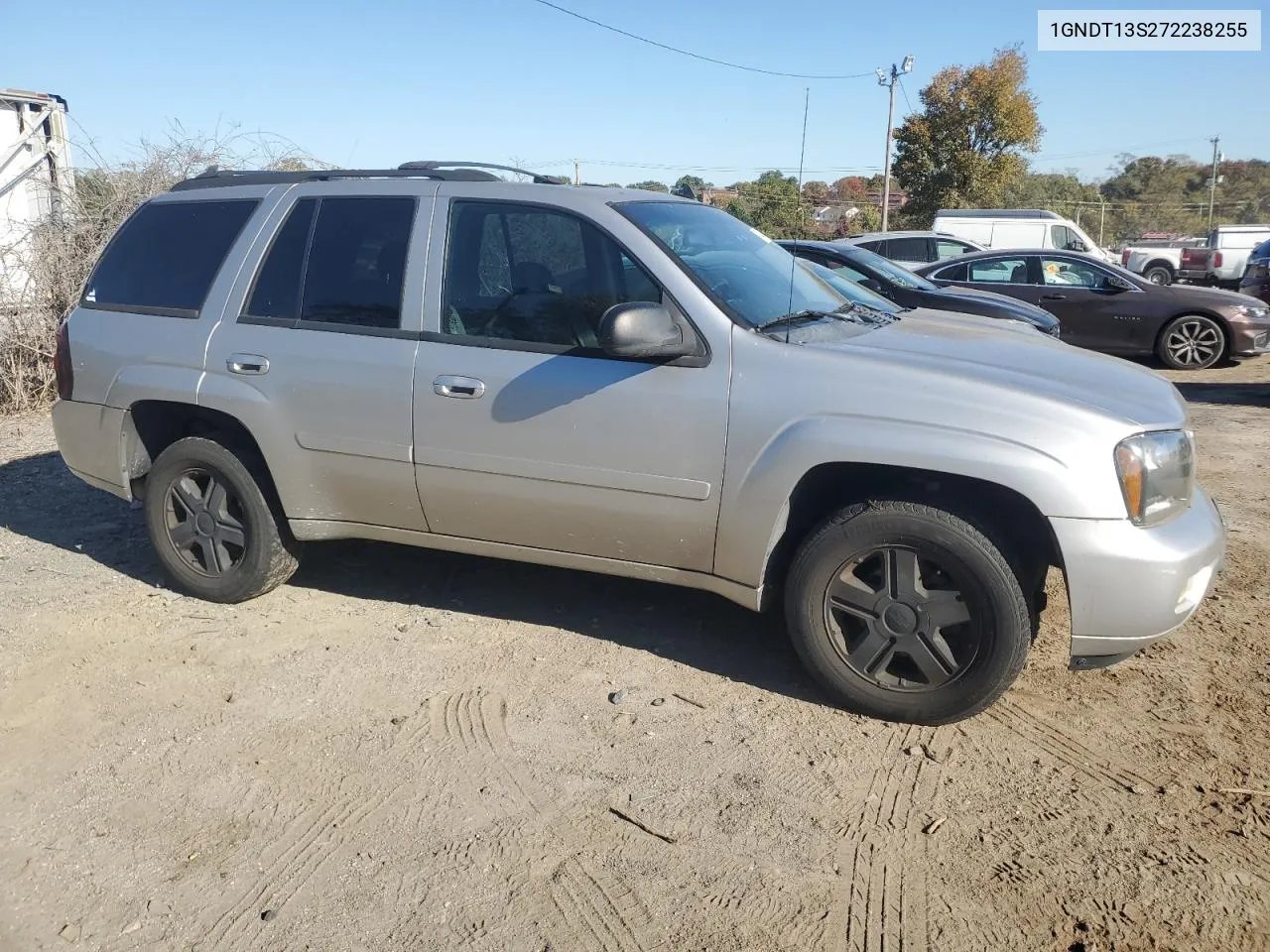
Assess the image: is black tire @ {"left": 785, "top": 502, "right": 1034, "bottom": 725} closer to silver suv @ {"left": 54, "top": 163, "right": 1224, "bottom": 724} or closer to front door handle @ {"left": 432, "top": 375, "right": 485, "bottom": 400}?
silver suv @ {"left": 54, "top": 163, "right": 1224, "bottom": 724}

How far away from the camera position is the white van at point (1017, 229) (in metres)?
19.1

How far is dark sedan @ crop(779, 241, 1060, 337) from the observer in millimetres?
9227

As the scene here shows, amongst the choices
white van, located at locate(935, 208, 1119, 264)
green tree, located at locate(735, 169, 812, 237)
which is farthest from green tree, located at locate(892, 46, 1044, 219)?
green tree, located at locate(735, 169, 812, 237)

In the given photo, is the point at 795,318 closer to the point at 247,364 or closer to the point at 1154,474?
the point at 1154,474

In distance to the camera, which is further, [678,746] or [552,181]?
[552,181]

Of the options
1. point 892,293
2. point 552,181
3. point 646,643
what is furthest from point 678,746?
point 892,293

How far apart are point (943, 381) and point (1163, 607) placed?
102 centimetres

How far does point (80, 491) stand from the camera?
6.88 m

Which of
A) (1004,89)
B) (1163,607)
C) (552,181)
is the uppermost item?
(1004,89)

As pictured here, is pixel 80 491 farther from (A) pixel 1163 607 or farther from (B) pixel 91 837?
(A) pixel 1163 607

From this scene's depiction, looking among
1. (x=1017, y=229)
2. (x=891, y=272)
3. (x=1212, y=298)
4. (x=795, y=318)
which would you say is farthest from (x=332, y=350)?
(x=1017, y=229)

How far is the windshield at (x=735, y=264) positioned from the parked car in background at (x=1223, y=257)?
75.9 ft

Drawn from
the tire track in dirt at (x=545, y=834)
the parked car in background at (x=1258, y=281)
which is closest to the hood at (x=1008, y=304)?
the parked car in background at (x=1258, y=281)

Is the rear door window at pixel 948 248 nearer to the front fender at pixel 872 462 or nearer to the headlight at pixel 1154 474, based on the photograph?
the headlight at pixel 1154 474
